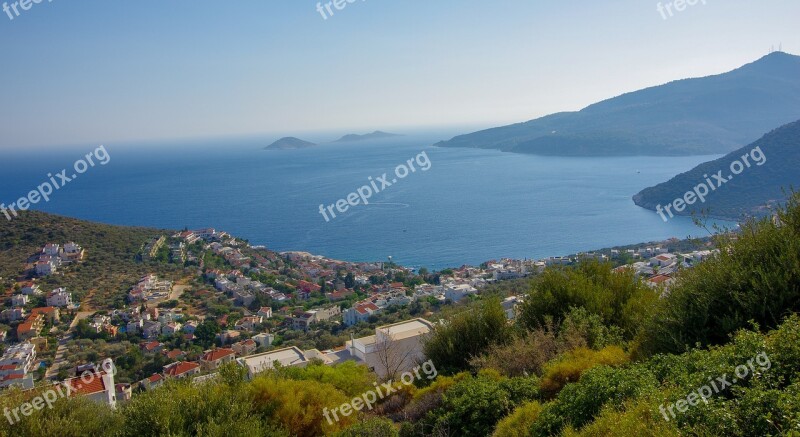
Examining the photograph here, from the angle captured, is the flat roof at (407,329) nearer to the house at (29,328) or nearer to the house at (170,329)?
the house at (170,329)

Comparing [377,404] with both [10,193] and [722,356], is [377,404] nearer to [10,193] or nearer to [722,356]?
[722,356]

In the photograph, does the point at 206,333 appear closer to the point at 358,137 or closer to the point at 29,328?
the point at 29,328

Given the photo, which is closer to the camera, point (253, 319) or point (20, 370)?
point (20, 370)

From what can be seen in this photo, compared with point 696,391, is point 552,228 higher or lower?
lower

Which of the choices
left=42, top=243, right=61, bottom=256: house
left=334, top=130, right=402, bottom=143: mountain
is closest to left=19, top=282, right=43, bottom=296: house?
left=42, top=243, right=61, bottom=256: house

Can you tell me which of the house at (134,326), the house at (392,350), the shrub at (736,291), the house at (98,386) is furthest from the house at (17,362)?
the shrub at (736,291)

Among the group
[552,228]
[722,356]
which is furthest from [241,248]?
[722,356]
